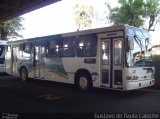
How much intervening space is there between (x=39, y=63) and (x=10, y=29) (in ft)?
90.2

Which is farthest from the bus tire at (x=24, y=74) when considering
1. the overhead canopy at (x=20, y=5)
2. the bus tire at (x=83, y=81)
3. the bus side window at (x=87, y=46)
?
the bus side window at (x=87, y=46)

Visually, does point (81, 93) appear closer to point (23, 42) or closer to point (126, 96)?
point (126, 96)

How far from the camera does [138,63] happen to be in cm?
1212

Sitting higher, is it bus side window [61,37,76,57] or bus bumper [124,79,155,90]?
bus side window [61,37,76,57]

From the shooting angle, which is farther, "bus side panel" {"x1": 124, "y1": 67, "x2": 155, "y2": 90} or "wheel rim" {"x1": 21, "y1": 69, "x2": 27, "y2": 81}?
Result: "wheel rim" {"x1": 21, "y1": 69, "x2": 27, "y2": 81}

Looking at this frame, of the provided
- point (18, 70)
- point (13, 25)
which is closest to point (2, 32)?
point (13, 25)

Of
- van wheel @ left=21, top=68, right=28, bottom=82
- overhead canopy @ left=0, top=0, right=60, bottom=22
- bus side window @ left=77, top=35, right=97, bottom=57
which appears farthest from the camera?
van wheel @ left=21, top=68, right=28, bottom=82

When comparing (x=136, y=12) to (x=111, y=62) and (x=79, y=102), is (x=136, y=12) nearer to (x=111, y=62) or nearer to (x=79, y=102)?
(x=111, y=62)

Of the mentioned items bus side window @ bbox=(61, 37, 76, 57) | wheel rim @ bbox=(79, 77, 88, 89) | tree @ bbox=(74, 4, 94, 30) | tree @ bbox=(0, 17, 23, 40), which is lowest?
wheel rim @ bbox=(79, 77, 88, 89)

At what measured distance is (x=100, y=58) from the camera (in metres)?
12.8

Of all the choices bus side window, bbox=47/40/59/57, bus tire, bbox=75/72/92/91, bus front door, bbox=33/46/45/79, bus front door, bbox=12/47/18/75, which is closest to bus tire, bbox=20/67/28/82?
bus front door, bbox=12/47/18/75

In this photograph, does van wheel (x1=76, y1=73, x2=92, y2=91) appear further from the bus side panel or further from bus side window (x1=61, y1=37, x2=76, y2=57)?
the bus side panel

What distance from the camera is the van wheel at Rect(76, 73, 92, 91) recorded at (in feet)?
43.9

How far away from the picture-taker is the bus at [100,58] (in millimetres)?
11852
